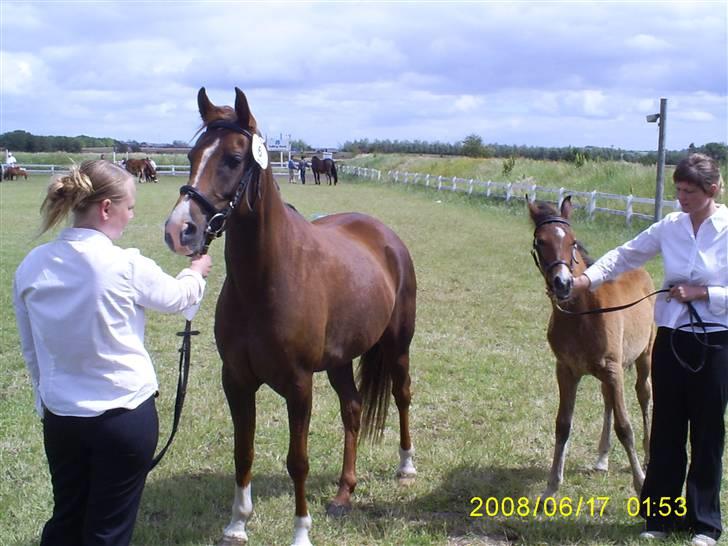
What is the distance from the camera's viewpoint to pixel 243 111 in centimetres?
329

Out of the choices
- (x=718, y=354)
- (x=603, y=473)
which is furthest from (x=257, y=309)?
(x=603, y=473)

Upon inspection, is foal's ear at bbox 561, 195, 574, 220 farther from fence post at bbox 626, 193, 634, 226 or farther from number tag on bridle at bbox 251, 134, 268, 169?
fence post at bbox 626, 193, 634, 226

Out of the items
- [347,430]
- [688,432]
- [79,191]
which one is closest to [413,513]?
[347,430]

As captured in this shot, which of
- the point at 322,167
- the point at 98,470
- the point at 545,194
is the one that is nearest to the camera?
the point at 98,470

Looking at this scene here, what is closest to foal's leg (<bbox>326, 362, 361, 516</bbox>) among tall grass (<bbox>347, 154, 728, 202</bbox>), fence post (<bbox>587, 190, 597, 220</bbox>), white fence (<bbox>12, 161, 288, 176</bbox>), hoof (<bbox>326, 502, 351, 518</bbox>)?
hoof (<bbox>326, 502, 351, 518</bbox>)

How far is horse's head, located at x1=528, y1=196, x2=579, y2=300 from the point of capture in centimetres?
383

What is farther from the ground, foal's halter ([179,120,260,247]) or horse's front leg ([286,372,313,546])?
foal's halter ([179,120,260,247])

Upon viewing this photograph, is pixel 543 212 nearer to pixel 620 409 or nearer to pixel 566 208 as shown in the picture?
pixel 566 208

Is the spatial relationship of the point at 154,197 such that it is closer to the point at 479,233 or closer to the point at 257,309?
the point at 479,233

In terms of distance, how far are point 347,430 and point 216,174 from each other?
214cm

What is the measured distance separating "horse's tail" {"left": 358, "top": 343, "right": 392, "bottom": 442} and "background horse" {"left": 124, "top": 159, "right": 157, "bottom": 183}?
35363mm

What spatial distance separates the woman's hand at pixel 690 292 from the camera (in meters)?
3.50

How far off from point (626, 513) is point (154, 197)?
2672 cm

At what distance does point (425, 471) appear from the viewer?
4816 mm
